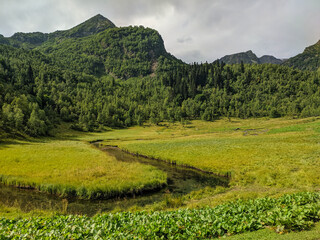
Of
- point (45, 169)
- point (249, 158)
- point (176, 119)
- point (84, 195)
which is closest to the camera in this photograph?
point (84, 195)

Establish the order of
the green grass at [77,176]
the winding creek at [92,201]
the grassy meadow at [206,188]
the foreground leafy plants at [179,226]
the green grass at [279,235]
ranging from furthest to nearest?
1. the green grass at [77,176]
2. the winding creek at [92,201]
3. the grassy meadow at [206,188]
4. the foreground leafy plants at [179,226]
5. the green grass at [279,235]

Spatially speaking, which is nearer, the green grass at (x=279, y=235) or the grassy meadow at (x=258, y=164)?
the green grass at (x=279, y=235)

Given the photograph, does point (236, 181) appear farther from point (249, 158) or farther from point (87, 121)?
point (87, 121)

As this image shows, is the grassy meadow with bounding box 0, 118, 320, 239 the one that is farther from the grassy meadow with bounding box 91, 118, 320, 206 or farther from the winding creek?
the winding creek

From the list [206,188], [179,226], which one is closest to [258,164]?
[206,188]

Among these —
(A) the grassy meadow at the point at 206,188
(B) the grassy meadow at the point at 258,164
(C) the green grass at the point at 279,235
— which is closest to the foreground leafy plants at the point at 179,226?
(A) the grassy meadow at the point at 206,188

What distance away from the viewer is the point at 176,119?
527ft

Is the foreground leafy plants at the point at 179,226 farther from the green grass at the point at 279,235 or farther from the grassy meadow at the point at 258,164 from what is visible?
the grassy meadow at the point at 258,164

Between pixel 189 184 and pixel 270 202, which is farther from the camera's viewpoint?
pixel 189 184

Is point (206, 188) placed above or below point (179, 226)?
below

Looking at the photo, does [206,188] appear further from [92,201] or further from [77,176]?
[77,176]

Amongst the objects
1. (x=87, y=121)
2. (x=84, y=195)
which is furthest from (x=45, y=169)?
(x=87, y=121)

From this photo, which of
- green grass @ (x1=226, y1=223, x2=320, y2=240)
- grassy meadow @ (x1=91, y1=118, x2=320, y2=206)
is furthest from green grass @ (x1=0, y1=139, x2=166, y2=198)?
green grass @ (x1=226, y1=223, x2=320, y2=240)

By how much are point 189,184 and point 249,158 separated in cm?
1930
